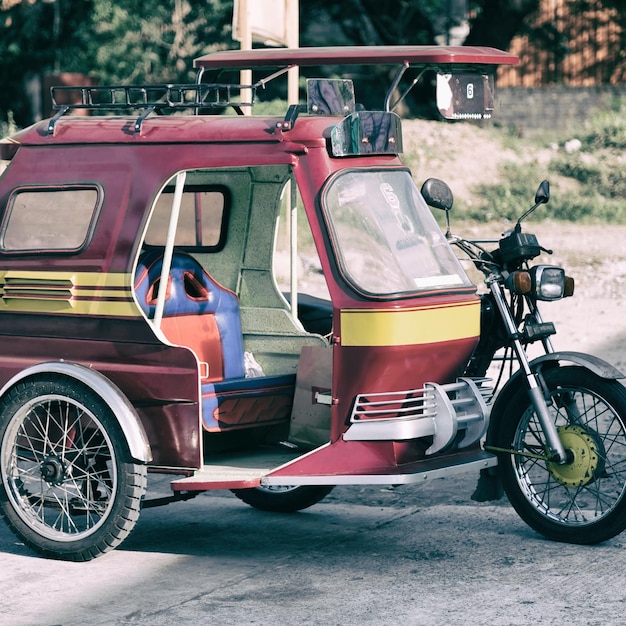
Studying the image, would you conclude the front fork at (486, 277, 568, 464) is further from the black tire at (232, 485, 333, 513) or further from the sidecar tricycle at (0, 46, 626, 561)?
the black tire at (232, 485, 333, 513)

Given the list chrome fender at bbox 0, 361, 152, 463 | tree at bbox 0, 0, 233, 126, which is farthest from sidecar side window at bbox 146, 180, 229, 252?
tree at bbox 0, 0, 233, 126

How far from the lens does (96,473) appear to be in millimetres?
6035

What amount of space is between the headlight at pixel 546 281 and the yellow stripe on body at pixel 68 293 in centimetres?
177

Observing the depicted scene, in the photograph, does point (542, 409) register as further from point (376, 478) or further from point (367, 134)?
point (367, 134)

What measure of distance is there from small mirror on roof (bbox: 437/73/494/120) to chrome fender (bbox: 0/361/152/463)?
6.11ft

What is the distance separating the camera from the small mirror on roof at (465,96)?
6062mm

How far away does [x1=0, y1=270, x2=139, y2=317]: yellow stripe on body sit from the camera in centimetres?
597

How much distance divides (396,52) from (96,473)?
88.2 inches

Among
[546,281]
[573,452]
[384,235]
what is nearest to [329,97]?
[384,235]

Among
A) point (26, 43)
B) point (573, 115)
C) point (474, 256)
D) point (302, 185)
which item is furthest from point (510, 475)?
point (26, 43)

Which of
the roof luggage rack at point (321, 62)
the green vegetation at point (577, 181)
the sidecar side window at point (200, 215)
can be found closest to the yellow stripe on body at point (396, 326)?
the roof luggage rack at point (321, 62)

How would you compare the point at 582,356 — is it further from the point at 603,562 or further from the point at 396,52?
the point at 396,52

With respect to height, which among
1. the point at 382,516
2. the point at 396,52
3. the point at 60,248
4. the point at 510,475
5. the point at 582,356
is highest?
the point at 396,52

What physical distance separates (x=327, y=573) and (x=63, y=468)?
126cm
